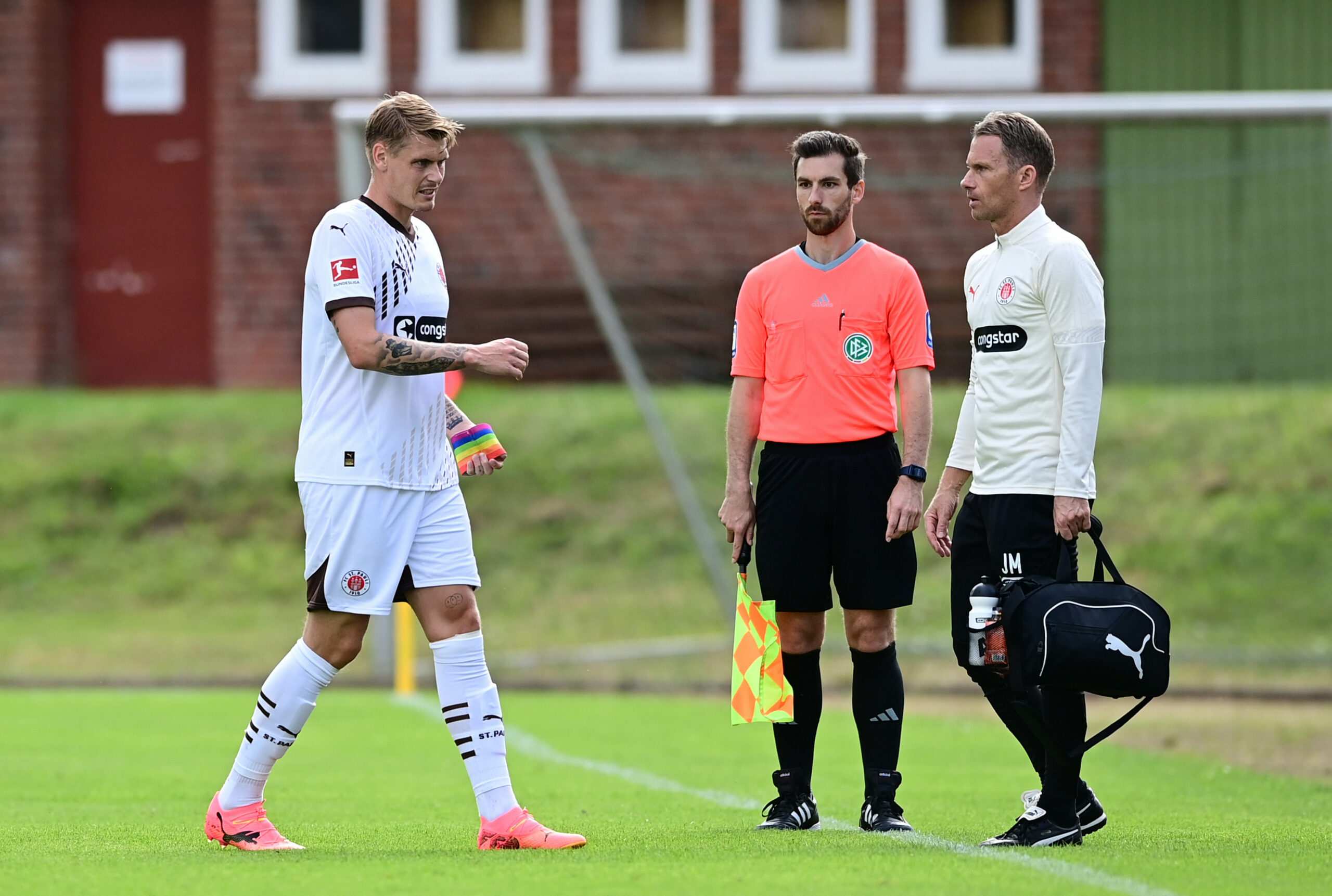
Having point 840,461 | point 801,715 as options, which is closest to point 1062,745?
point 801,715

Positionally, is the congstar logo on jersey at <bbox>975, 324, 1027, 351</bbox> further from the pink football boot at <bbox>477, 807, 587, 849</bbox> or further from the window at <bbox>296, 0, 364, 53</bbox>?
the window at <bbox>296, 0, 364, 53</bbox>

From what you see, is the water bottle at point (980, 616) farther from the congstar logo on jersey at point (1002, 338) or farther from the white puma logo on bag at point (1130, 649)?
the congstar logo on jersey at point (1002, 338)

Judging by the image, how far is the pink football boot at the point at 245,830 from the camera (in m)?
6.09

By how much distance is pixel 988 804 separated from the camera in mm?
7539

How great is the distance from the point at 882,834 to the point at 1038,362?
5.36 feet

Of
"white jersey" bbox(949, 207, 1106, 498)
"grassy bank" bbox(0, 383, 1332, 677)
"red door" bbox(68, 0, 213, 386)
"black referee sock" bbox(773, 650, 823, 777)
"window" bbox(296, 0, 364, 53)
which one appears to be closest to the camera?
"white jersey" bbox(949, 207, 1106, 498)

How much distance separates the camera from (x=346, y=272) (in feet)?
19.6

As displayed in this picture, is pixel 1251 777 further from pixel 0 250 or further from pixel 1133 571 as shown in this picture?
pixel 0 250

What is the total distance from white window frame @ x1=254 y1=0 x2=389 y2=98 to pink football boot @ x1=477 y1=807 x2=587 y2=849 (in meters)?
14.0

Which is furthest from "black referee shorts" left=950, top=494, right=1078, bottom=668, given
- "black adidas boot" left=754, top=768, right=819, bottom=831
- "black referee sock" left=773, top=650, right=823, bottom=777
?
"black adidas boot" left=754, top=768, right=819, bottom=831

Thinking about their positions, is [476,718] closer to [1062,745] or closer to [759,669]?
[759,669]

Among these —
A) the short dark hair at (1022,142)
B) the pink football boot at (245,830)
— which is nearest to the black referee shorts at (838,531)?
the short dark hair at (1022,142)

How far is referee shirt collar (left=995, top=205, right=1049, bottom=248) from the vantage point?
248 inches

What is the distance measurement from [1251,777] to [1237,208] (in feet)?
28.7
